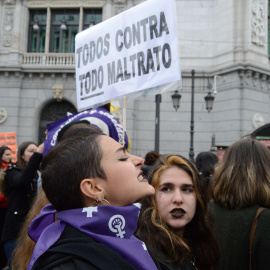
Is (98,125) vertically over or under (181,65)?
under

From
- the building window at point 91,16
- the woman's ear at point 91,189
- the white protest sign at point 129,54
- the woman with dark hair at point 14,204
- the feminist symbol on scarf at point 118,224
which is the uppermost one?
the building window at point 91,16

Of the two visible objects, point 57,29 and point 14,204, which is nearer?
point 14,204

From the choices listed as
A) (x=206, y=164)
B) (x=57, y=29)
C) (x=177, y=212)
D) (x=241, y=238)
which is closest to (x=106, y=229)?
(x=177, y=212)

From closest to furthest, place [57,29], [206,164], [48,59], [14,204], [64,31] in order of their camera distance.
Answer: [14,204] → [206,164] → [48,59] → [64,31] → [57,29]

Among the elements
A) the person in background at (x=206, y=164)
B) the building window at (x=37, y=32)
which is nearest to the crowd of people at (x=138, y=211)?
the person in background at (x=206, y=164)

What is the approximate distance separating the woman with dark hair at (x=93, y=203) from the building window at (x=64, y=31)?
20328mm

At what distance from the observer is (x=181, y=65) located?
18.9 metres

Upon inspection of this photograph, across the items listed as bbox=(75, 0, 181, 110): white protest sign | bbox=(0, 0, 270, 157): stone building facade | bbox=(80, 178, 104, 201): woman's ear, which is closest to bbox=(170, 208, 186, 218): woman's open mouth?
bbox=(80, 178, 104, 201): woman's ear

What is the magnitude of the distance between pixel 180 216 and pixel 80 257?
1158mm

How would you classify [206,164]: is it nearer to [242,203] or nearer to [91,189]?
[242,203]

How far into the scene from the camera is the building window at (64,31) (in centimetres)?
2073

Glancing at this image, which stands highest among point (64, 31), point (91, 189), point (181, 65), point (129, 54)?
point (64, 31)

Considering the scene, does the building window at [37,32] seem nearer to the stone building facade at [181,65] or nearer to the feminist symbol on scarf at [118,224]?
the stone building facade at [181,65]

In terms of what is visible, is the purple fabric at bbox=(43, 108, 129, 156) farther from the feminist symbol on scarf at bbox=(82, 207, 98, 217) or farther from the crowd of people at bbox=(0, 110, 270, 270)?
the feminist symbol on scarf at bbox=(82, 207, 98, 217)
